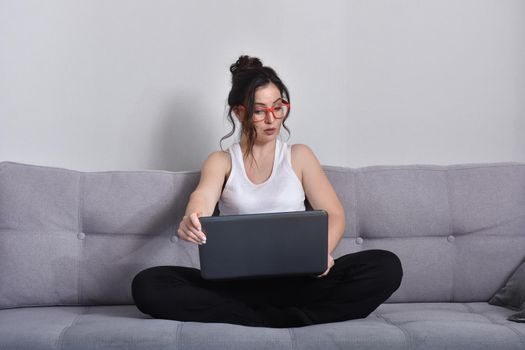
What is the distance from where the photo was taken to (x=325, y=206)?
2.43 m

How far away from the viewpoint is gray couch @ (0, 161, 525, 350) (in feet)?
7.89

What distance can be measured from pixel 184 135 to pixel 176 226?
1.84 feet

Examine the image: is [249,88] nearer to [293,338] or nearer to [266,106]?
[266,106]

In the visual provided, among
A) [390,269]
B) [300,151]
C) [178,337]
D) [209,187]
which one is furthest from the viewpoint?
[300,151]

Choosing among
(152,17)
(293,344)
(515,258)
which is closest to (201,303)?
(293,344)

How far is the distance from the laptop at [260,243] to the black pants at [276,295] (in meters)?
0.20

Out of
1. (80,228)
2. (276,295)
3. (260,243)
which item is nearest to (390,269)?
(276,295)

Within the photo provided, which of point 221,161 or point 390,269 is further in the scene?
point 221,161

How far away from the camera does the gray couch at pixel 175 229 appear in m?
2.41

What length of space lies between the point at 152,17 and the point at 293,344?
5.22ft

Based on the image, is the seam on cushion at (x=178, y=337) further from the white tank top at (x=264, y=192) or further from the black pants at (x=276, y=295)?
the white tank top at (x=264, y=192)

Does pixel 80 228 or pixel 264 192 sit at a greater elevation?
pixel 264 192

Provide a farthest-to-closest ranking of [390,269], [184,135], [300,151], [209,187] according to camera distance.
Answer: [184,135] → [300,151] → [209,187] → [390,269]

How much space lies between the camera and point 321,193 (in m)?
2.45
